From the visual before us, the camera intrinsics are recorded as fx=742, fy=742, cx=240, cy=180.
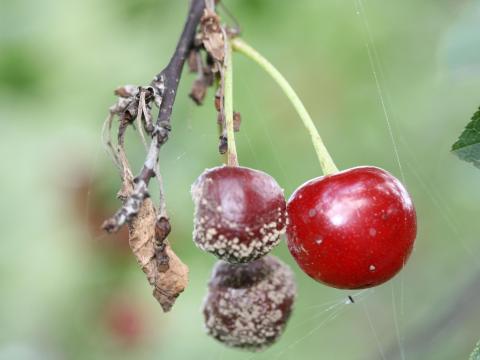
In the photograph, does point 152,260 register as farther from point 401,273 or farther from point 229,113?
point 401,273

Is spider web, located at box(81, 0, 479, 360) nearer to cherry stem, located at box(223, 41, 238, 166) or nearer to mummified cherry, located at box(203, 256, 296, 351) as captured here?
Answer: mummified cherry, located at box(203, 256, 296, 351)

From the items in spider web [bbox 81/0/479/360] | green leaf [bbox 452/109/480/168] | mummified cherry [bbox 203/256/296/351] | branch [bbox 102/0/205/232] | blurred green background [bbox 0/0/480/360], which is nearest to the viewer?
branch [bbox 102/0/205/232]

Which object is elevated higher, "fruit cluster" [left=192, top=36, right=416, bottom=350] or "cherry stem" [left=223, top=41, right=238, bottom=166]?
"cherry stem" [left=223, top=41, right=238, bottom=166]

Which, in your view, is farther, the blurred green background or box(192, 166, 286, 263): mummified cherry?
the blurred green background

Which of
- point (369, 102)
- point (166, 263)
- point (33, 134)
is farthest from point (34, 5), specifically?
point (166, 263)

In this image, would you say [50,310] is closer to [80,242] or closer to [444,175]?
[80,242]

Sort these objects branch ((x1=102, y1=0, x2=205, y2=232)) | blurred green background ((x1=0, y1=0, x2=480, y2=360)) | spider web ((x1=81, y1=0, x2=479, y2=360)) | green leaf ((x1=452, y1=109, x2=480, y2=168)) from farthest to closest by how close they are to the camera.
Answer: spider web ((x1=81, y1=0, x2=479, y2=360)) → blurred green background ((x1=0, y1=0, x2=480, y2=360)) → green leaf ((x1=452, y1=109, x2=480, y2=168)) → branch ((x1=102, y1=0, x2=205, y2=232))

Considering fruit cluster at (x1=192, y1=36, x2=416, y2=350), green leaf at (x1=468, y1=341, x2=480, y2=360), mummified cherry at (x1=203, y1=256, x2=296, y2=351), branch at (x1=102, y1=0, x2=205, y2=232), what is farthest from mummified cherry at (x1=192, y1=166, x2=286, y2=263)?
green leaf at (x1=468, y1=341, x2=480, y2=360)

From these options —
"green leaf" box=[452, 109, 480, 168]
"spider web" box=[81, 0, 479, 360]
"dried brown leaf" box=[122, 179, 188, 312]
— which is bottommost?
"spider web" box=[81, 0, 479, 360]

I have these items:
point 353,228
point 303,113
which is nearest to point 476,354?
point 353,228
